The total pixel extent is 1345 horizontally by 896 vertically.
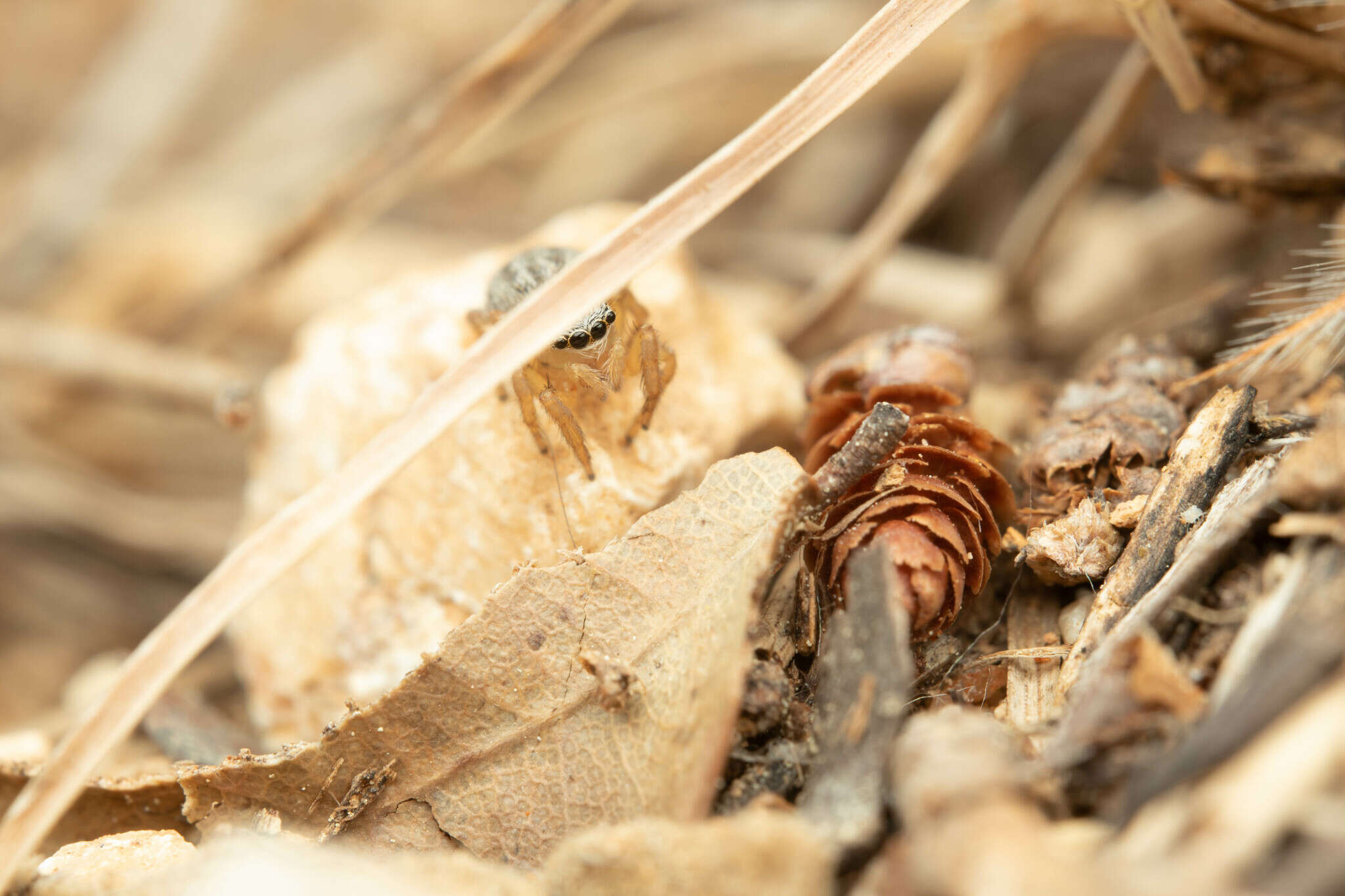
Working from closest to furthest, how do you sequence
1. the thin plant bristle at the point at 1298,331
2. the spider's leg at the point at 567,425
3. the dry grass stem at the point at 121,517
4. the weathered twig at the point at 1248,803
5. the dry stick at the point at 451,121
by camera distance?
the weathered twig at the point at 1248,803 → the thin plant bristle at the point at 1298,331 → the spider's leg at the point at 567,425 → the dry stick at the point at 451,121 → the dry grass stem at the point at 121,517

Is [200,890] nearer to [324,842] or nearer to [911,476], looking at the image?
[324,842]

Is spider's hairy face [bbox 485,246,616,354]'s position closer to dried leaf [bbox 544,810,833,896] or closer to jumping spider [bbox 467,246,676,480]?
jumping spider [bbox 467,246,676,480]

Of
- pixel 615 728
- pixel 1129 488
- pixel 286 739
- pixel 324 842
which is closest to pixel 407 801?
pixel 324 842

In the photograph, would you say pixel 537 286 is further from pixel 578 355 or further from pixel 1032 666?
pixel 1032 666

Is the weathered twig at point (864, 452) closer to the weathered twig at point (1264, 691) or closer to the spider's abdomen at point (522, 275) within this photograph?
the weathered twig at point (1264, 691)

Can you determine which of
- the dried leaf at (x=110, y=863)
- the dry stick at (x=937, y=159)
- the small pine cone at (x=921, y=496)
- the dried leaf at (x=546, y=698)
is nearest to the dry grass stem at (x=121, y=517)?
the dried leaf at (x=110, y=863)

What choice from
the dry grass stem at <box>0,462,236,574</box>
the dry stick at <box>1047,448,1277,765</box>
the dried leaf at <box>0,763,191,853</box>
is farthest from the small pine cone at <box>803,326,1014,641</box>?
the dry grass stem at <box>0,462,236,574</box>
